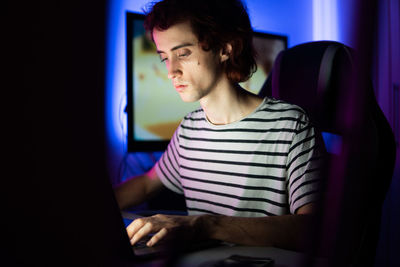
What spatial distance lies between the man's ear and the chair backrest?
159 millimetres

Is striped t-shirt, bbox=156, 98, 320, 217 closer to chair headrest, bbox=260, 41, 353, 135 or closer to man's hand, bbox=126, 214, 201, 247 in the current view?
chair headrest, bbox=260, 41, 353, 135

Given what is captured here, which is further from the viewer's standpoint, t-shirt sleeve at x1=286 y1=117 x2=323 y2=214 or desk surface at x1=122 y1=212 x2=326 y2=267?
t-shirt sleeve at x1=286 y1=117 x2=323 y2=214

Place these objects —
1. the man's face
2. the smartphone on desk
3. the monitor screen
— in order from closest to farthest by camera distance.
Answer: the smartphone on desk < the man's face < the monitor screen

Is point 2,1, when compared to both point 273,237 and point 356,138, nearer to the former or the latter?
point 356,138

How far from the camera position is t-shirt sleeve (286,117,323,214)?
88 centimetres

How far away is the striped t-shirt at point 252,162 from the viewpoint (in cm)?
98

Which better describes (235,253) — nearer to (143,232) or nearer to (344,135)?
(143,232)

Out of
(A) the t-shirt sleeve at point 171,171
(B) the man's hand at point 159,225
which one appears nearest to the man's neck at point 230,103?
A: (A) the t-shirt sleeve at point 171,171

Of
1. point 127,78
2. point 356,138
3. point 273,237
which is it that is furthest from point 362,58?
point 127,78

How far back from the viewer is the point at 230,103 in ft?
3.80

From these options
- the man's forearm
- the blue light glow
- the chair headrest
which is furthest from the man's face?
the blue light glow

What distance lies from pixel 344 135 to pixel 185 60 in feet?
3.24

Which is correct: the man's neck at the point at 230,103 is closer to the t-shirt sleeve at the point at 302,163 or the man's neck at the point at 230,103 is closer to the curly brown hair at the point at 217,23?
the curly brown hair at the point at 217,23

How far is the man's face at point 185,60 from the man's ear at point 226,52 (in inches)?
3.0
